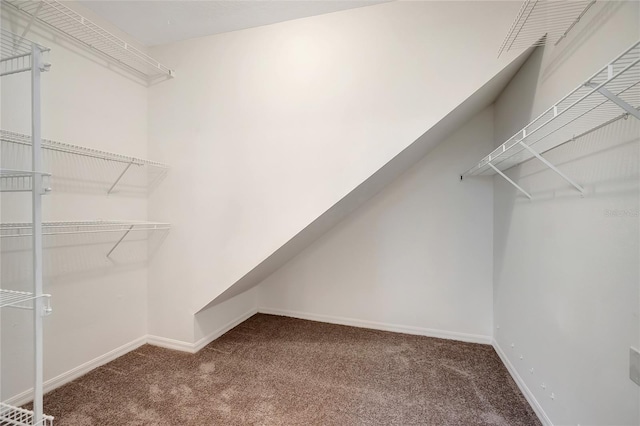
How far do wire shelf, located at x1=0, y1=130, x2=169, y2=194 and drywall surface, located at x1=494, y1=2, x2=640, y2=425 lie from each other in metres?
2.56

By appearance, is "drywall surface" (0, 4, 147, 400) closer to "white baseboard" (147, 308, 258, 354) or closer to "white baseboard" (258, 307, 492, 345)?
"white baseboard" (147, 308, 258, 354)

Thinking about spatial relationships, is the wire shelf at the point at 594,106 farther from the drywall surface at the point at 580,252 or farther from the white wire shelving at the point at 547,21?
the white wire shelving at the point at 547,21

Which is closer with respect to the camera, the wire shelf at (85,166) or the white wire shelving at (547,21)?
the white wire shelving at (547,21)

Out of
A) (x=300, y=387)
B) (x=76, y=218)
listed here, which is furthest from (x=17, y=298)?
(x=300, y=387)

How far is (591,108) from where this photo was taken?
997mm

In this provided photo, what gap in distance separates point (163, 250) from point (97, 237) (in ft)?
1.49

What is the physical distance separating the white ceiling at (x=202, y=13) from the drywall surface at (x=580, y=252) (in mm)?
1180

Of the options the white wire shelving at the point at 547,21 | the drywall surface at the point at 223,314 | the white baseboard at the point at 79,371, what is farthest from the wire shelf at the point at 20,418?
the white wire shelving at the point at 547,21

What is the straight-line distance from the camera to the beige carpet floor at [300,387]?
5.16ft

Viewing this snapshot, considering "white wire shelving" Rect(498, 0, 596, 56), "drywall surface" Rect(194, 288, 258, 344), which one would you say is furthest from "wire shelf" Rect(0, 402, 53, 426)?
"white wire shelving" Rect(498, 0, 596, 56)

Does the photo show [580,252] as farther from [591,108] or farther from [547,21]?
[547,21]

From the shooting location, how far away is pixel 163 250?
2.33m

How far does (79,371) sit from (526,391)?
114 inches

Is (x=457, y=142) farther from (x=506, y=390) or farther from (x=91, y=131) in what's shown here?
(x=91, y=131)
